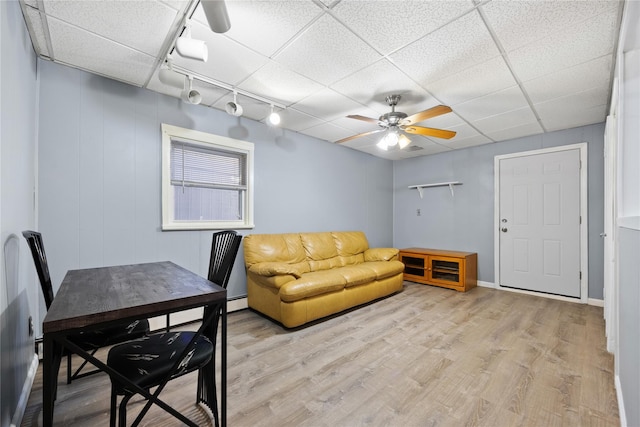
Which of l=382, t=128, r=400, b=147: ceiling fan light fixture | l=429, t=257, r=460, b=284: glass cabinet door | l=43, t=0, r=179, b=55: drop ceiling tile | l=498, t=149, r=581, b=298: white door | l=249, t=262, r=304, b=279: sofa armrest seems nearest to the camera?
l=43, t=0, r=179, b=55: drop ceiling tile

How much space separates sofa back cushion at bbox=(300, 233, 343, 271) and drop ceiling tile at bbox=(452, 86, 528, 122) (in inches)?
96.1

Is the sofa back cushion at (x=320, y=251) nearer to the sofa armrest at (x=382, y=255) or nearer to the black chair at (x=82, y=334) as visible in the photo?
the sofa armrest at (x=382, y=255)

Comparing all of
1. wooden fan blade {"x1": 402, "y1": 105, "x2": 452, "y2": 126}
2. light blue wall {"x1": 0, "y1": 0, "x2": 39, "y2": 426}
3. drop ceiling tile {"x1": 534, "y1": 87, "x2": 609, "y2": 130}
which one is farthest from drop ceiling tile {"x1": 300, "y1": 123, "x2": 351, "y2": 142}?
light blue wall {"x1": 0, "y1": 0, "x2": 39, "y2": 426}

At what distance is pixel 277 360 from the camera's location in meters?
2.27

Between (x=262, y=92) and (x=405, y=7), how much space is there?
64.3 inches

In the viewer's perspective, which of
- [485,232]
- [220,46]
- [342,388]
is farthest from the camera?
[485,232]

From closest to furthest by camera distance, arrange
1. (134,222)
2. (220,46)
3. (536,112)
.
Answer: (220,46)
(134,222)
(536,112)

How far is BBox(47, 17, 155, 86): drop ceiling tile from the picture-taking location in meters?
2.01

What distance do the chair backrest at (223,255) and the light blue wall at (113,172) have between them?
1.30 meters

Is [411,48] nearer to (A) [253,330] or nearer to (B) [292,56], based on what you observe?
(B) [292,56]

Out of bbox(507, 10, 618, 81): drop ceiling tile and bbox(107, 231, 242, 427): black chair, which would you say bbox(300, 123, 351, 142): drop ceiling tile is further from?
bbox(107, 231, 242, 427): black chair

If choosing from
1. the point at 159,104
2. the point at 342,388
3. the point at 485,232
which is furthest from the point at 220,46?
the point at 485,232

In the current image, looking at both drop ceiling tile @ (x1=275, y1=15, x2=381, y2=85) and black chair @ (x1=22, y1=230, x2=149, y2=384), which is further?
drop ceiling tile @ (x1=275, y1=15, x2=381, y2=85)

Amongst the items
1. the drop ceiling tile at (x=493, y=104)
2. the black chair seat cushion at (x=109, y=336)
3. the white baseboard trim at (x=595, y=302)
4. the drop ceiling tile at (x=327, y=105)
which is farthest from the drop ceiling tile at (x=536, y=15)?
the white baseboard trim at (x=595, y=302)
